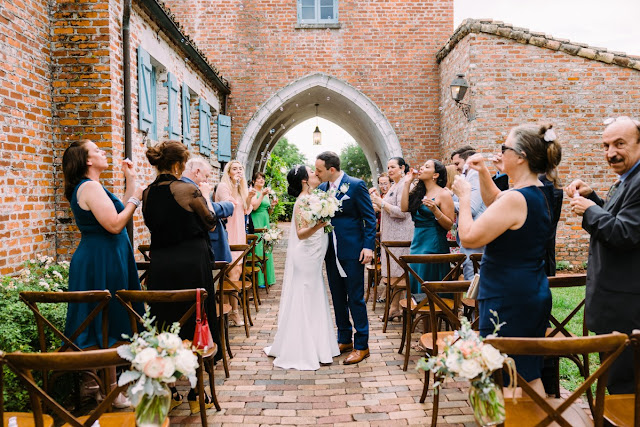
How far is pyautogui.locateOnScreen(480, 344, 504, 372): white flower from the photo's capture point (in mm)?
1802

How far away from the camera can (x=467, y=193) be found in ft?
9.26

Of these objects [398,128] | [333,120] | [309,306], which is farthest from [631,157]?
[333,120]

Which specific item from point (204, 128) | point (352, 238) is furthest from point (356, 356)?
point (204, 128)

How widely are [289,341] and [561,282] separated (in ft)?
8.26

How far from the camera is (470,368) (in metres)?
1.81

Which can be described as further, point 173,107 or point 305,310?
point 173,107

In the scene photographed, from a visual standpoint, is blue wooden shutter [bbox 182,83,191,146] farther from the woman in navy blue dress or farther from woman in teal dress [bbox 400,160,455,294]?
the woman in navy blue dress

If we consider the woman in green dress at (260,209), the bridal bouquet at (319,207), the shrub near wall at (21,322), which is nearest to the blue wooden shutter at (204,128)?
the woman in green dress at (260,209)

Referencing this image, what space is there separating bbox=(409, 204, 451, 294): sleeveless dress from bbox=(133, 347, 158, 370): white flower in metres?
3.65

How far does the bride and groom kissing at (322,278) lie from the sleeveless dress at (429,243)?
81 cm

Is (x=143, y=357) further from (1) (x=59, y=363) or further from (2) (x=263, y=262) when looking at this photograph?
(2) (x=263, y=262)

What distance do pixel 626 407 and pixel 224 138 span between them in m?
10.5

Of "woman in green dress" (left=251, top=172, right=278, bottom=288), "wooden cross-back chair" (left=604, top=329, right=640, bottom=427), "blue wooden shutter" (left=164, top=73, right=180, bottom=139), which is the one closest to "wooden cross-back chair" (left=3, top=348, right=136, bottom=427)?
"wooden cross-back chair" (left=604, top=329, right=640, bottom=427)

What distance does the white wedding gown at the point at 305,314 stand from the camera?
4.52 meters
